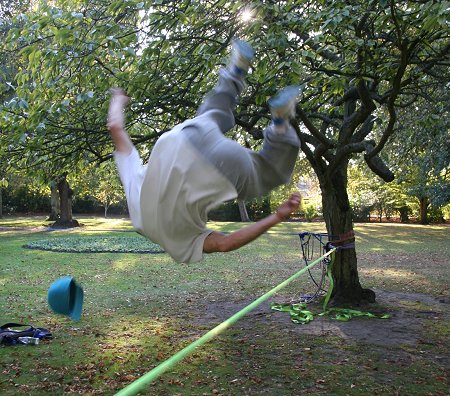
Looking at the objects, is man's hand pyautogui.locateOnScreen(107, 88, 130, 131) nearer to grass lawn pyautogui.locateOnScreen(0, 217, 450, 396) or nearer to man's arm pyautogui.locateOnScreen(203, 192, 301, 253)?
man's arm pyautogui.locateOnScreen(203, 192, 301, 253)

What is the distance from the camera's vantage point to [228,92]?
2.84 m

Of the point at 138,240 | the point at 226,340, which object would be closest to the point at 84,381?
the point at 226,340

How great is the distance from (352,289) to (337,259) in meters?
0.55

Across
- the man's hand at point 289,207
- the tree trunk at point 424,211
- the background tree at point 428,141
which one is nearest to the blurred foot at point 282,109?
the man's hand at point 289,207

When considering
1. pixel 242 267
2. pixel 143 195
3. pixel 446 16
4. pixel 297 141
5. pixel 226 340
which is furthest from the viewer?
pixel 242 267

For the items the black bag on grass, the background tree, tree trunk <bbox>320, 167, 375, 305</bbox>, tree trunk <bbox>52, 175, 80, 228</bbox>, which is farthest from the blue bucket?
tree trunk <bbox>52, 175, 80, 228</bbox>

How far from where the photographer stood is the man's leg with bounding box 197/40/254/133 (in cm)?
276

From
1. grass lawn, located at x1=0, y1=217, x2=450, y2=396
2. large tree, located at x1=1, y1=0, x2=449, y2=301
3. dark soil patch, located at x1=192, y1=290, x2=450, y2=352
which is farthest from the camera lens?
dark soil patch, located at x1=192, y1=290, x2=450, y2=352

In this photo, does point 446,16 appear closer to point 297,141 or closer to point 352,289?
point 297,141

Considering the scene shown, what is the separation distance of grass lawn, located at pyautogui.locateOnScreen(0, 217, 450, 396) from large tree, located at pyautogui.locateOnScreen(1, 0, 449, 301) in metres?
2.31

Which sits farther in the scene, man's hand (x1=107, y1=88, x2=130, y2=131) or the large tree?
the large tree

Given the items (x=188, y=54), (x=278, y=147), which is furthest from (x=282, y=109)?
(x=188, y=54)

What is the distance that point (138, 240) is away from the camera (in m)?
18.7

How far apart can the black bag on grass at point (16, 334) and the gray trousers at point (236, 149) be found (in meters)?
4.43
